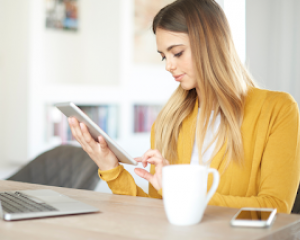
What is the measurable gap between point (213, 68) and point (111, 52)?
267cm

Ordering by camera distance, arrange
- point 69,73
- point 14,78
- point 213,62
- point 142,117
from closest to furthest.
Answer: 1. point 213,62
2. point 14,78
3. point 69,73
4. point 142,117

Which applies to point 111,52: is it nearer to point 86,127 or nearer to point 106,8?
point 106,8

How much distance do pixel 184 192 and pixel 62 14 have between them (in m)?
3.31

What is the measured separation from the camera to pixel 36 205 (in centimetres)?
86

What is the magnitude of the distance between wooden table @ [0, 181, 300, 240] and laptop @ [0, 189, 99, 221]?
0.05 ft

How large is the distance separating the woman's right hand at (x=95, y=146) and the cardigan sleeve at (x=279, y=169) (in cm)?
35

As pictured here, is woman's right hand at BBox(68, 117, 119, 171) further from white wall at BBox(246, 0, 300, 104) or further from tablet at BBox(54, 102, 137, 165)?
white wall at BBox(246, 0, 300, 104)

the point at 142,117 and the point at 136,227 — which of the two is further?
the point at 142,117

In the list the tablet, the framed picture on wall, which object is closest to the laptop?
the tablet

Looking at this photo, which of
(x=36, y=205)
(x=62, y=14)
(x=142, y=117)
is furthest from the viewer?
(x=142, y=117)

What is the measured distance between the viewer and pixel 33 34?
10.6 ft

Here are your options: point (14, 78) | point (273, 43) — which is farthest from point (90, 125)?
point (14, 78)

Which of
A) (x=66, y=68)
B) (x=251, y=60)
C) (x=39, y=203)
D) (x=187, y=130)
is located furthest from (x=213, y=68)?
(x=66, y=68)

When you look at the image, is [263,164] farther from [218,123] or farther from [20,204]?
[20,204]
